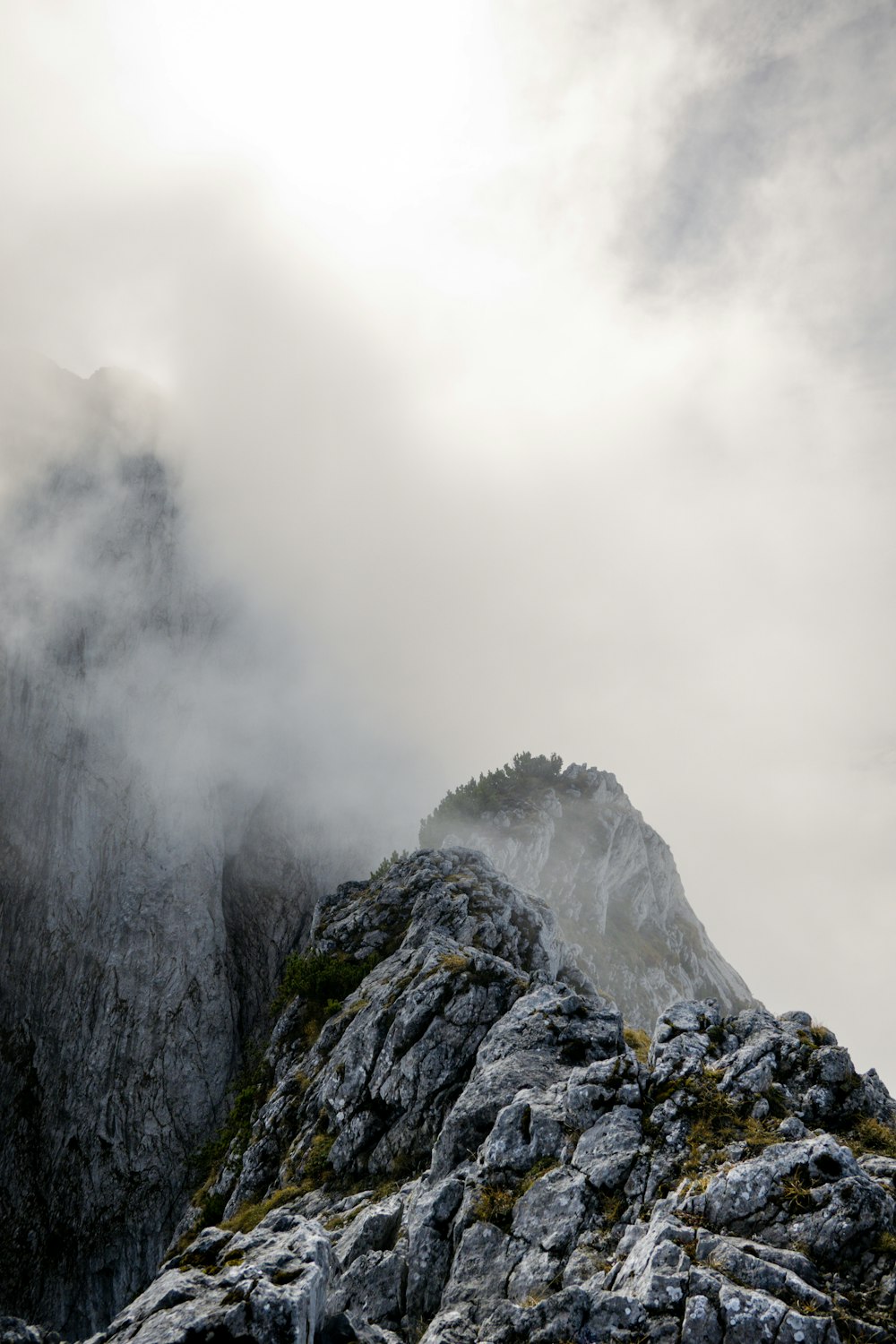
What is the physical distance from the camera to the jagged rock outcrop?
10506cm

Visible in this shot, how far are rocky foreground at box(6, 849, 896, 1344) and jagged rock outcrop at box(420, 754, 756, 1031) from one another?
61.8 meters

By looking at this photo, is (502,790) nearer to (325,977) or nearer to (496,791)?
(496,791)

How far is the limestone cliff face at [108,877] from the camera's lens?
76688 millimetres

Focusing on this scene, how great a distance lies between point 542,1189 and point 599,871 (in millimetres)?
95811

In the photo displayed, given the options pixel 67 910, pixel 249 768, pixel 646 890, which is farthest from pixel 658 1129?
pixel 646 890

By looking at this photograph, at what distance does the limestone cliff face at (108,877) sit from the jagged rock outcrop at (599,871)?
28.3 metres

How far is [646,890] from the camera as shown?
126m

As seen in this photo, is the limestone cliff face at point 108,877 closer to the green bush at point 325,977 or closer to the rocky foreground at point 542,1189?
the green bush at point 325,977

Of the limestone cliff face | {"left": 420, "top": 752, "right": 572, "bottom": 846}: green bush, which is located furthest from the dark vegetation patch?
the limestone cliff face

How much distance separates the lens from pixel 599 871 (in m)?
116

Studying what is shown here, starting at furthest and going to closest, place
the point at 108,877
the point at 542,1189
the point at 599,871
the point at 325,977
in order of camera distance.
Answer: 1. the point at 599,871
2. the point at 108,877
3. the point at 325,977
4. the point at 542,1189

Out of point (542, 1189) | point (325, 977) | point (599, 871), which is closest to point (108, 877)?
point (325, 977)

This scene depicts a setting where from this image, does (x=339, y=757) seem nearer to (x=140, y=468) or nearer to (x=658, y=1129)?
(x=140, y=468)

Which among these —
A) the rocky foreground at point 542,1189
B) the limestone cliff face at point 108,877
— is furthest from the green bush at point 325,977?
the limestone cliff face at point 108,877
